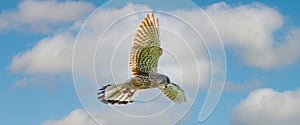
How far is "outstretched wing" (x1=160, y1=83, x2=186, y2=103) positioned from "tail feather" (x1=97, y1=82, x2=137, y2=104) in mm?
1558

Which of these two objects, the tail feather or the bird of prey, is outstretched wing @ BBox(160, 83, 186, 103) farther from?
the tail feather

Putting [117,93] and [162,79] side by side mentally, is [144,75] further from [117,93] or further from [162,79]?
[117,93]

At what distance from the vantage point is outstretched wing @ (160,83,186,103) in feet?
54.4

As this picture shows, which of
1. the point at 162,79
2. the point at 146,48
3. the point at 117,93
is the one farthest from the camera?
the point at 146,48

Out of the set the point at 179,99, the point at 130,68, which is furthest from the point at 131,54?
the point at 179,99

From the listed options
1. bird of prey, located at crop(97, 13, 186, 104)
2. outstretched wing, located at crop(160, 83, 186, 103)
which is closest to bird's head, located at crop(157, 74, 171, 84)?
bird of prey, located at crop(97, 13, 186, 104)

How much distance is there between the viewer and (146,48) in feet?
56.1

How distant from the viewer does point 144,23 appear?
1720 cm

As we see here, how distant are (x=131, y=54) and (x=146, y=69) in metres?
0.85

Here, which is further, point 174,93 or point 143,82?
point 174,93

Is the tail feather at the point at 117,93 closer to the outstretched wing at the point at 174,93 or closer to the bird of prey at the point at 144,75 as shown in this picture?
the bird of prey at the point at 144,75

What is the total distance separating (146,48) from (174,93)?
2.09 m

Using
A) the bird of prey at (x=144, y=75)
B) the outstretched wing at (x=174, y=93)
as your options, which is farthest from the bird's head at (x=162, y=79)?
the outstretched wing at (x=174, y=93)

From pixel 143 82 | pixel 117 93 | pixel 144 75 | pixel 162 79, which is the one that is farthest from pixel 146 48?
pixel 117 93
